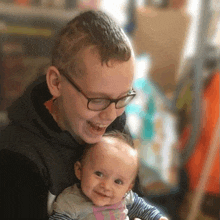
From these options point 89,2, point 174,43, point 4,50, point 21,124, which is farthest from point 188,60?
point 21,124

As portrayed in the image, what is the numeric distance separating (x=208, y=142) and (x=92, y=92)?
4.06 feet

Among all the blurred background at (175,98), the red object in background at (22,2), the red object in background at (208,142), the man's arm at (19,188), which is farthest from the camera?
the red object in background at (208,142)

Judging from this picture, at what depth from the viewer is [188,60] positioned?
1828 millimetres

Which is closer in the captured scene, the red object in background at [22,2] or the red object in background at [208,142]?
the red object in background at [22,2]

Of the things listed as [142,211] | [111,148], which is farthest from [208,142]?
[111,148]

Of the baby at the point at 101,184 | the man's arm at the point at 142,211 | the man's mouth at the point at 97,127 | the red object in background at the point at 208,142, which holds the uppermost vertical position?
the man's mouth at the point at 97,127

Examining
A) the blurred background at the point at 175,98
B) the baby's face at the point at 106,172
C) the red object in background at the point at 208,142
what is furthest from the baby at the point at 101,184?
the red object in background at the point at 208,142

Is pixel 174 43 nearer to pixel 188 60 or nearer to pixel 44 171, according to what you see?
pixel 188 60

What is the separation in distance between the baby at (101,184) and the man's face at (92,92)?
40mm

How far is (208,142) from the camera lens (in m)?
1.67

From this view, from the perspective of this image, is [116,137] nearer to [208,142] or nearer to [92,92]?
[92,92]

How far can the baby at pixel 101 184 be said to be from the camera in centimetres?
64

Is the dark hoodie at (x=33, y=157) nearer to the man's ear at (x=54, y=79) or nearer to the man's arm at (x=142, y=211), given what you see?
the man's ear at (x=54, y=79)

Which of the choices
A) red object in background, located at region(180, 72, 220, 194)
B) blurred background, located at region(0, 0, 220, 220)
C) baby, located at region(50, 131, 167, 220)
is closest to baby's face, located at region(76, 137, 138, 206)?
baby, located at region(50, 131, 167, 220)
